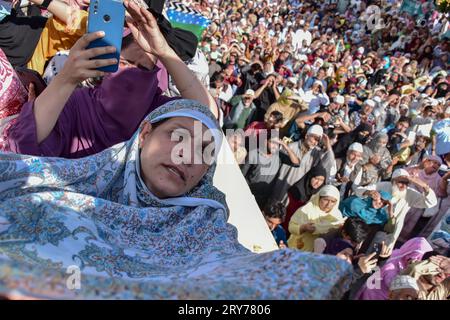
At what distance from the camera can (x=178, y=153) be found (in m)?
1.59

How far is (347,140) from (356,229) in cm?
227

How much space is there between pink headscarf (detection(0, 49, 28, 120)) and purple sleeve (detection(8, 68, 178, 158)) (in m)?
0.28

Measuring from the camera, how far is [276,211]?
3.65 meters

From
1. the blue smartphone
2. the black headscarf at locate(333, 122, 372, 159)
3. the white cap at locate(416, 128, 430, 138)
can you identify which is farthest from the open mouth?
the white cap at locate(416, 128, 430, 138)

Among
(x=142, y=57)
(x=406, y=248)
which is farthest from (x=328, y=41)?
(x=142, y=57)

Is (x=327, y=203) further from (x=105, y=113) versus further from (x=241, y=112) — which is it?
(x=241, y=112)

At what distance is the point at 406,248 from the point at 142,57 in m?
2.05

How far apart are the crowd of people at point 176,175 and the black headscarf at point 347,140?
0.07 feet

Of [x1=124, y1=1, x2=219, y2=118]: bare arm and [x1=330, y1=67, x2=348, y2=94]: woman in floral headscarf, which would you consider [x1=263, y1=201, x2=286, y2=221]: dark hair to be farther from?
[x1=330, y1=67, x2=348, y2=94]: woman in floral headscarf

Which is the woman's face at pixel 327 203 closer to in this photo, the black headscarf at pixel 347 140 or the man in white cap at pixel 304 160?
the man in white cap at pixel 304 160

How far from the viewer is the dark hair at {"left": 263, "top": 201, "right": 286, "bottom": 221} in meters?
3.63

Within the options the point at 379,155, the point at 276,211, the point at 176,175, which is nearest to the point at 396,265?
the point at 276,211
